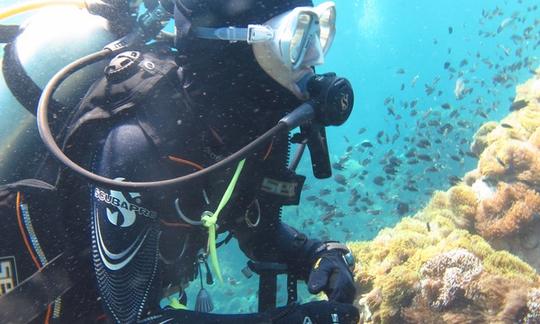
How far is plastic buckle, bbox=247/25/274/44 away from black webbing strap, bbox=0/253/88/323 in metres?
1.53

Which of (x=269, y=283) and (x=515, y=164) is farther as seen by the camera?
(x=515, y=164)

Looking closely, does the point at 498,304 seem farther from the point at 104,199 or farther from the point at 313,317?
the point at 104,199

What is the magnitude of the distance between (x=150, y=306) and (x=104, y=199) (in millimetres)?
A: 592

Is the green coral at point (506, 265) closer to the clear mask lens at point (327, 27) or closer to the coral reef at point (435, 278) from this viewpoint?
the coral reef at point (435, 278)

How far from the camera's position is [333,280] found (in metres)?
2.41

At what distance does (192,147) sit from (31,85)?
1.04 meters

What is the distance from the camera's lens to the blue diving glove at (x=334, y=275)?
2299 mm

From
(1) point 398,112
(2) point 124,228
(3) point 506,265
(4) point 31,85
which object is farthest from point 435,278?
(1) point 398,112

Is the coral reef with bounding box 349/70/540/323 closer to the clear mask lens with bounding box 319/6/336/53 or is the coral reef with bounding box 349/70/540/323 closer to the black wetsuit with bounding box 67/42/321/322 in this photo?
the black wetsuit with bounding box 67/42/321/322

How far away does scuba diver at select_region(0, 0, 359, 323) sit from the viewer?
1.87 metres

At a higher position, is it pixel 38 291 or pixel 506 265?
pixel 38 291

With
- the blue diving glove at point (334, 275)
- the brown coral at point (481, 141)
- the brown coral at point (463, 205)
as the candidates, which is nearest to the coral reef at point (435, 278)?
the brown coral at point (463, 205)

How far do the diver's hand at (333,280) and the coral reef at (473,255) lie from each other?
1.94 meters

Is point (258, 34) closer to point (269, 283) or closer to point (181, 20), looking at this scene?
point (181, 20)
